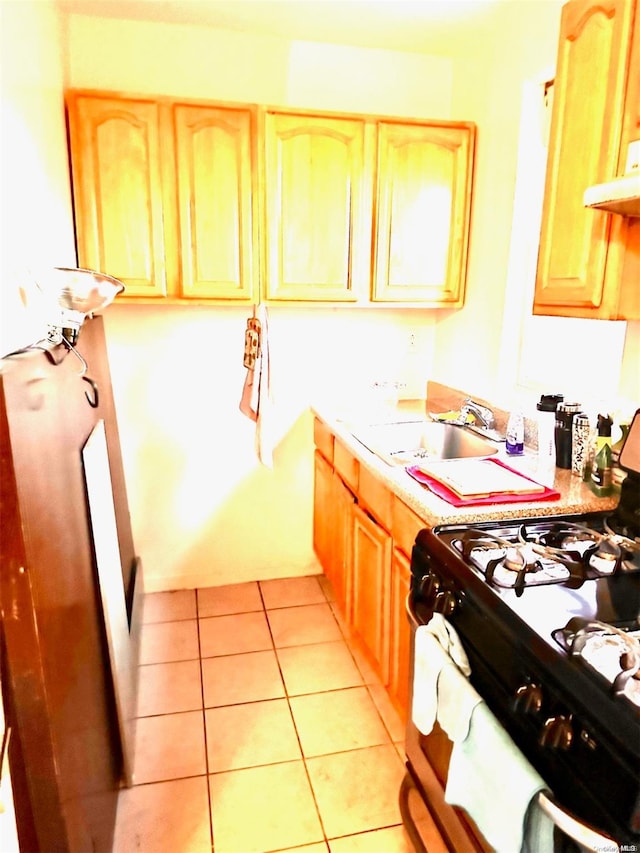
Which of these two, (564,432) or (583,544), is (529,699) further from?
(564,432)

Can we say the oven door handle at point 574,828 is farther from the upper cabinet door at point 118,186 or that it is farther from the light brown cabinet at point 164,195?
the upper cabinet door at point 118,186

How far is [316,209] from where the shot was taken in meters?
2.45

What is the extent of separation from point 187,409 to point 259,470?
48cm

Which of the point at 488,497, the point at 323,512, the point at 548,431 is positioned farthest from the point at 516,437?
the point at 323,512

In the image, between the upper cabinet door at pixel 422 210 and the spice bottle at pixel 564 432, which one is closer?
the spice bottle at pixel 564 432

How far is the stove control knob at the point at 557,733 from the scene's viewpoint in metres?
0.88

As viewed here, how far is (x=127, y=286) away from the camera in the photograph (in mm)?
2346

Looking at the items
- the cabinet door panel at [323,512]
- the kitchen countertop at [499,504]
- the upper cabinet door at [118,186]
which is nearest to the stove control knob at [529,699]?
the kitchen countertop at [499,504]

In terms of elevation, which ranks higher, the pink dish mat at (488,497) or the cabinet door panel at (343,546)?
the pink dish mat at (488,497)

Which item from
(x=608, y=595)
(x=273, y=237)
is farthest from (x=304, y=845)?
(x=273, y=237)

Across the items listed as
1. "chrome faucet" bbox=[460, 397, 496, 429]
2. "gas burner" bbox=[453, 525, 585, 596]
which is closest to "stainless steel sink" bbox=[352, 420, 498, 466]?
"chrome faucet" bbox=[460, 397, 496, 429]

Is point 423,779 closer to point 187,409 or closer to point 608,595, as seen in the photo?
point 608,595

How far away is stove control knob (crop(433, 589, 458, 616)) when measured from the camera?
1231 mm

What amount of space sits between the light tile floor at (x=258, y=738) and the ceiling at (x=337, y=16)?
8.39ft
